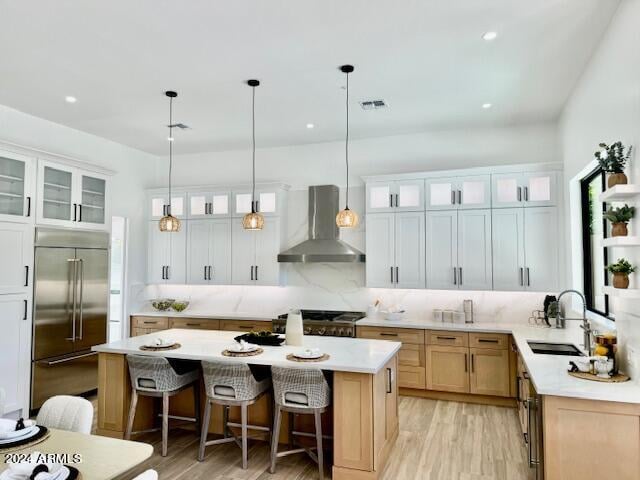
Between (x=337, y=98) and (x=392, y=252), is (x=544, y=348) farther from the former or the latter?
(x=337, y=98)

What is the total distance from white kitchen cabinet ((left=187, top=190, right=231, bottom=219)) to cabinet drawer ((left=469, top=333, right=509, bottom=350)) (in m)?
3.67

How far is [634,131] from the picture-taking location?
2.68 metres

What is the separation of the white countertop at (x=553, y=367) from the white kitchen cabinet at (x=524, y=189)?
139 centimetres

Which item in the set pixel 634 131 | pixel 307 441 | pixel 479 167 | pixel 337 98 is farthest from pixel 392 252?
pixel 634 131

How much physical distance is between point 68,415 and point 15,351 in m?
2.75

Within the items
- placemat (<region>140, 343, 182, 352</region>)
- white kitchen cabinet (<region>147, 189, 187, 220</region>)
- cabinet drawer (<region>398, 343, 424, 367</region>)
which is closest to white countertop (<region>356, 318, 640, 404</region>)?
cabinet drawer (<region>398, 343, 424, 367</region>)

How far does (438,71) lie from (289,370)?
2834 mm

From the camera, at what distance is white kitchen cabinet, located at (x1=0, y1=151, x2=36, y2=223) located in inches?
180

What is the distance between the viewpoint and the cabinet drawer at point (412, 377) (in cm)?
520

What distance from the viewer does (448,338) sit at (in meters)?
5.10

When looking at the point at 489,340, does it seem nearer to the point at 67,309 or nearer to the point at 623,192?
the point at 623,192

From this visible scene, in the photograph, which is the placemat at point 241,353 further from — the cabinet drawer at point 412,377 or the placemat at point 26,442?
the cabinet drawer at point 412,377

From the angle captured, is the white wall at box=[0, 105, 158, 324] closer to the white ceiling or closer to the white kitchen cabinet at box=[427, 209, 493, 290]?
the white ceiling

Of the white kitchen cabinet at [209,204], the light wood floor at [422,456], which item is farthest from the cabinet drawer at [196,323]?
the light wood floor at [422,456]
